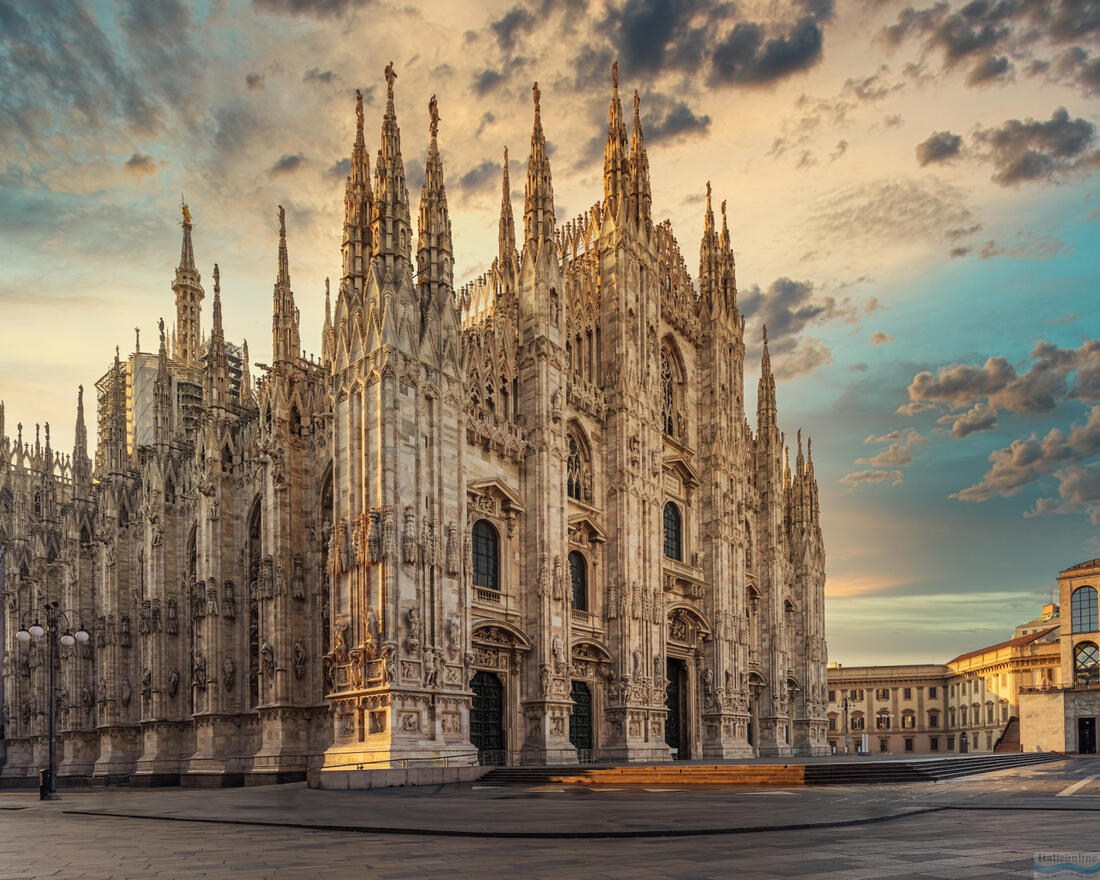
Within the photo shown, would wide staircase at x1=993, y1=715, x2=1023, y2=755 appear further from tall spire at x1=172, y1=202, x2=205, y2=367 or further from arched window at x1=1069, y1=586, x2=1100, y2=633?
tall spire at x1=172, y1=202, x2=205, y2=367

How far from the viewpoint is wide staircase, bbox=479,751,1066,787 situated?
102 feet

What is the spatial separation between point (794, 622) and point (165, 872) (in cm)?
5545

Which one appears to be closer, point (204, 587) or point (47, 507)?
point (204, 587)

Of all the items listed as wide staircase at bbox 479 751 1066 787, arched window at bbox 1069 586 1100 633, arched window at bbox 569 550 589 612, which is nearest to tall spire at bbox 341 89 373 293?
arched window at bbox 569 550 589 612

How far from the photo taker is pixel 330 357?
40.3 m

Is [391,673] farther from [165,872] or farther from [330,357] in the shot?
[165,872]

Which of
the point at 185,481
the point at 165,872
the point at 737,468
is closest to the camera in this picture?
the point at 165,872

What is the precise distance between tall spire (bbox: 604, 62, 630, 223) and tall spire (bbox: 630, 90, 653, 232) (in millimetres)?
452

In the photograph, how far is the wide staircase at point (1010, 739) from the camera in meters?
86.1

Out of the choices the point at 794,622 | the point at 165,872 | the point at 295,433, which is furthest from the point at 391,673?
the point at 794,622

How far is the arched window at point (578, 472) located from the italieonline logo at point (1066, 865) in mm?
33462

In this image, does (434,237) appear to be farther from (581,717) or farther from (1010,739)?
(1010,739)

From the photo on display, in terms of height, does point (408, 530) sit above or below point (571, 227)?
below

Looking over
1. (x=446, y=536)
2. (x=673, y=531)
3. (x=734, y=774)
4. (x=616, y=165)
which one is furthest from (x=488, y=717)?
(x=616, y=165)
